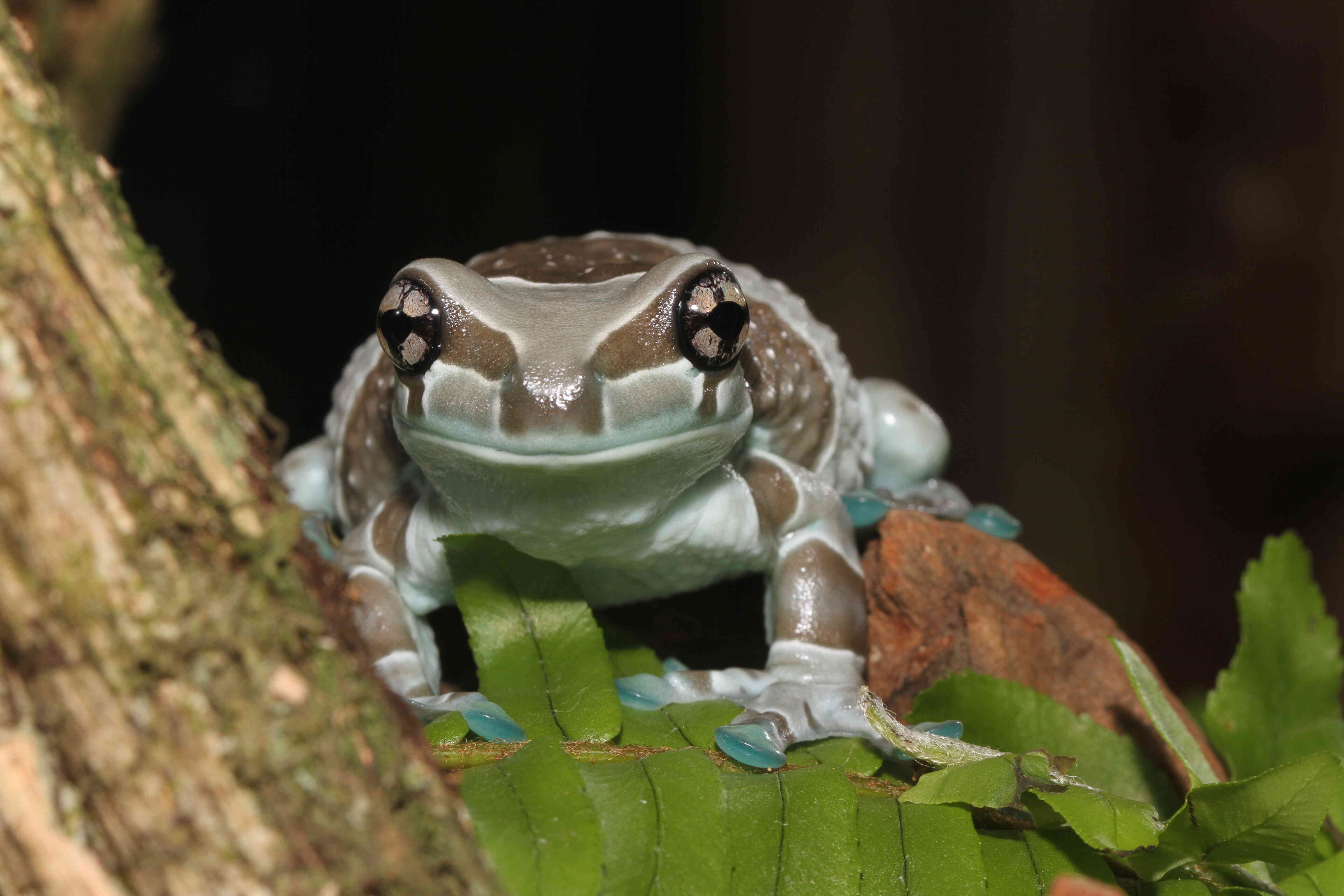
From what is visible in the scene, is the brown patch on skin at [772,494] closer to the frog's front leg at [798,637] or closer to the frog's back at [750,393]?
the frog's front leg at [798,637]

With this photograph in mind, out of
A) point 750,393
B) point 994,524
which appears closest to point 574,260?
point 750,393

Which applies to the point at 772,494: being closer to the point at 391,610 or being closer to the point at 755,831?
the point at 391,610

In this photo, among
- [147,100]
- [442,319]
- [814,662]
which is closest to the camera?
[442,319]

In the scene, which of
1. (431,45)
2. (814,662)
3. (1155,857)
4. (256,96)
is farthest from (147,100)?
(1155,857)

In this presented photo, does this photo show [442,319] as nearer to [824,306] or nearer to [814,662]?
[814,662]

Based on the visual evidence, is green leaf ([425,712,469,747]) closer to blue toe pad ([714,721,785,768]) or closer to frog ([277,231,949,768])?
frog ([277,231,949,768])

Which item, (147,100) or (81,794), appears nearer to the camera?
(81,794)
